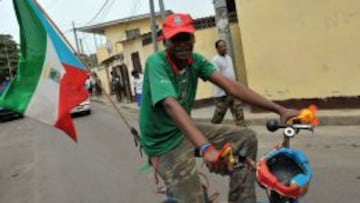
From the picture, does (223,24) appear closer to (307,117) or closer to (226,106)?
(226,106)

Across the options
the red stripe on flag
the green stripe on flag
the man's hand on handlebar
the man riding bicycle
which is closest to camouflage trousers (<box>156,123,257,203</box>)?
the man riding bicycle

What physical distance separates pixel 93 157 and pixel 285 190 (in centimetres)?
863

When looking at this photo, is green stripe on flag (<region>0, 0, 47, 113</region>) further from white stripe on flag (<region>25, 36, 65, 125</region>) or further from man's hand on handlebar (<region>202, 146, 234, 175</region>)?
man's hand on handlebar (<region>202, 146, 234, 175</region>)

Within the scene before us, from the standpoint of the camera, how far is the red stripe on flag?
469 cm

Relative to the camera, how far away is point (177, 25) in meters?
3.57

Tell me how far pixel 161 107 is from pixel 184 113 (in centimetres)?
40

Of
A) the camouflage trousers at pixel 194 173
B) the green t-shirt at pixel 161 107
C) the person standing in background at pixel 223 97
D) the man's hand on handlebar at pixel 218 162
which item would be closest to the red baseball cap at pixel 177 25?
the green t-shirt at pixel 161 107

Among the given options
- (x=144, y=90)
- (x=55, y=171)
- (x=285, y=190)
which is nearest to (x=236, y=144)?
(x=144, y=90)

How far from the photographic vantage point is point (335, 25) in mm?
11773

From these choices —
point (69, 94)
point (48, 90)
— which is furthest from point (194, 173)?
point (48, 90)

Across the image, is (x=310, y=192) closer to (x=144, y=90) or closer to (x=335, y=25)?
(x=144, y=90)

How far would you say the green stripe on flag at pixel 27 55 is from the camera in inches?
184

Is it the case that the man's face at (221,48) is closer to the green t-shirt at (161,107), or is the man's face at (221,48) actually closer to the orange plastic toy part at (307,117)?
the green t-shirt at (161,107)

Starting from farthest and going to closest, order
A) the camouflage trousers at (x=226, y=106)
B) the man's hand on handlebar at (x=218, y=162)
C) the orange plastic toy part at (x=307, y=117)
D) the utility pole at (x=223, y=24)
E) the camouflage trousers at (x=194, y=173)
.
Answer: the utility pole at (x=223, y=24)
the camouflage trousers at (x=226, y=106)
the camouflage trousers at (x=194, y=173)
the orange plastic toy part at (x=307, y=117)
the man's hand on handlebar at (x=218, y=162)
